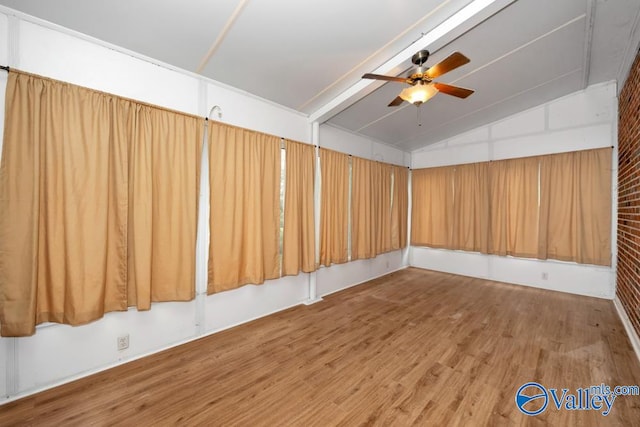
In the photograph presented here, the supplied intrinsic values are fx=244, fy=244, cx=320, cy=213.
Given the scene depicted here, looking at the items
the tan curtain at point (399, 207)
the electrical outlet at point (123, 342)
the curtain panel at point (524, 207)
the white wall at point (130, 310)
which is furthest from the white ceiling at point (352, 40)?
the electrical outlet at point (123, 342)

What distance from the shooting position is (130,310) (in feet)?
7.67

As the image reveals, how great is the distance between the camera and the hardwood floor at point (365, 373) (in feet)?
5.69

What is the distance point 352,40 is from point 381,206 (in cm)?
334

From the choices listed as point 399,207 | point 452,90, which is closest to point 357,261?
point 399,207

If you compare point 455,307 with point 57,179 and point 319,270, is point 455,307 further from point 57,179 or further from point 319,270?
point 57,179

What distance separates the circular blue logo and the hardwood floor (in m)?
0.05

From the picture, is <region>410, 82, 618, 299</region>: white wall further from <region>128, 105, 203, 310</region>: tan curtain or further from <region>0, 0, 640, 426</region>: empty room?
<region>128, 105, 203, 310</region>: tan curtain

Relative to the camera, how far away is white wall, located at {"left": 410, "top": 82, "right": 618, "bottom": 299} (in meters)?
3.93

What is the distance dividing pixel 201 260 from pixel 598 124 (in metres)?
6.31

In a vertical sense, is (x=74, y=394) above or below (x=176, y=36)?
below

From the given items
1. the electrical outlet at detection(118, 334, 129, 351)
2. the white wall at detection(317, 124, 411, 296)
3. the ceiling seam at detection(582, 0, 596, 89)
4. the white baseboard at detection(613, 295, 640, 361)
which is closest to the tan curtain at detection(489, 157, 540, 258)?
the white baseboard at detection(613, 295, 640, 361)

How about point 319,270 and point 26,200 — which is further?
point 319,270

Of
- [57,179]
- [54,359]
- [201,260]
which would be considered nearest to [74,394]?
[54,359]

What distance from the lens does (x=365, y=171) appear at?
15.7 feet
